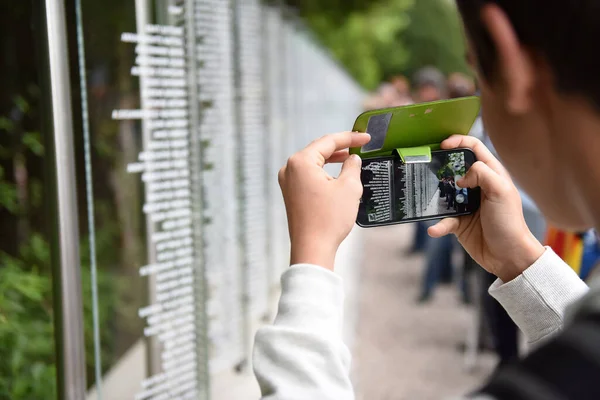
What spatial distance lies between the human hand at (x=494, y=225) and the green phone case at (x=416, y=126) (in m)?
0.03

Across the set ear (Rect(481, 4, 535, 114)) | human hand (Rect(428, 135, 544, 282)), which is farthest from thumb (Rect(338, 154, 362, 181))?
ear (Rect(481, 4, 535, 114))

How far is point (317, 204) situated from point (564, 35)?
47 centimetres

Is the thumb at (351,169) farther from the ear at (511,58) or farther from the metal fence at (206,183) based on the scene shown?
the metal fence at (206,183)

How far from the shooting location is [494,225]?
123 centimetres

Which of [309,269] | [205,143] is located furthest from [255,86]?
[309,269]

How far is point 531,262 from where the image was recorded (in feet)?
3.97

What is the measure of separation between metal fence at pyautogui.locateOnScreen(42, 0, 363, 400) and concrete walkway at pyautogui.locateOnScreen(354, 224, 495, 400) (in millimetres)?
273

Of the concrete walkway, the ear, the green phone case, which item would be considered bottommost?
the concrete walkway

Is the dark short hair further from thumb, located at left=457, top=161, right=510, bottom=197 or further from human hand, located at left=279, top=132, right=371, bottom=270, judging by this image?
thumb, located at left=457, top=161, right=510, bottom=197

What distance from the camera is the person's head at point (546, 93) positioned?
70cm

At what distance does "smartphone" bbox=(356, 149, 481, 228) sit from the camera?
1.29 meters

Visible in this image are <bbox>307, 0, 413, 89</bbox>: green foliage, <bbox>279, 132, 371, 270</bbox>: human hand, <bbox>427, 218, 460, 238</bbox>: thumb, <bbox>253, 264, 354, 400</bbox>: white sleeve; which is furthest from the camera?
<bbox>307, 0, 413, 89</bbox>: green foliage

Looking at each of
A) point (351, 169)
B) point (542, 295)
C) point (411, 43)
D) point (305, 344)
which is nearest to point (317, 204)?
point (351, 169)

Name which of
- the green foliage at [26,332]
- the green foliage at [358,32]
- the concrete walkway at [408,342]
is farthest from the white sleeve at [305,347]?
the green foliage at [358,32]
